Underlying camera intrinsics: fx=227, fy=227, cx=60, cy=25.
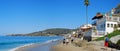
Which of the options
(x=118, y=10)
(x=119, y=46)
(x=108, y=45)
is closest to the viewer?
(x=119, y=46)

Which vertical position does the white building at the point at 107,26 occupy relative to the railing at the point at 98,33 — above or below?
above

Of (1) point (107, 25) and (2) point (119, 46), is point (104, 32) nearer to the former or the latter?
(1) point (107, 25)

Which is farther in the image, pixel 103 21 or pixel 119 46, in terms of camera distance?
pixel 103 21

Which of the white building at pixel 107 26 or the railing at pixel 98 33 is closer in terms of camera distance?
the railing at pixel 98 33

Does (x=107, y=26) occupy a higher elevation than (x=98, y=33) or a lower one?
higher

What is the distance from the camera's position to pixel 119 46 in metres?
24.3

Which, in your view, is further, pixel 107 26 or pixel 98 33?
pixel 107 26

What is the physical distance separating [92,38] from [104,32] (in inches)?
102

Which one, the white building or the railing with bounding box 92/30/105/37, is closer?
the railing with bounding box 92/30/105/37

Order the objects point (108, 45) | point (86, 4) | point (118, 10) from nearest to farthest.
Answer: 1. point (108, 45)
2. point (118, 10)
3. point (86, 4)

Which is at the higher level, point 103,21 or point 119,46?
point 103,21

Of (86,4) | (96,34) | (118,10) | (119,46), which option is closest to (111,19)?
(96,34)

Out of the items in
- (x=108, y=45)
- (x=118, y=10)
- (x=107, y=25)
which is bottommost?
(x=108, y=45)

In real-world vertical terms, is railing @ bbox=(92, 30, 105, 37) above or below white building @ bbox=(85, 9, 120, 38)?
below
